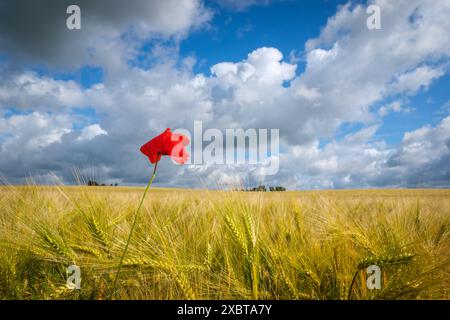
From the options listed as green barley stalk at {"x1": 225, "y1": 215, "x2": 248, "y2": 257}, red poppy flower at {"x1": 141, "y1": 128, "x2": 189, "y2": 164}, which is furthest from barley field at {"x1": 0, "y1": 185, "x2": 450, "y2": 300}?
Result: red poppy flower at {"x1": 141, "y1": 128, "x2": 189, "y2": 164}

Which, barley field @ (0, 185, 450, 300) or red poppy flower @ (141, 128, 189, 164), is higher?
red poppy flower @ (141, 128, 189, 164)

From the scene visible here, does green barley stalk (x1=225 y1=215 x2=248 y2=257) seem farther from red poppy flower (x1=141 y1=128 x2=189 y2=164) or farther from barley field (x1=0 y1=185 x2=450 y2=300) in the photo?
red poppy flower (x1=141 y1=128 x2=189 y2=164)

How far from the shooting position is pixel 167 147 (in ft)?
4.84

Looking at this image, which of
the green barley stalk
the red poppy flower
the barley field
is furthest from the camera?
the green barley stalk

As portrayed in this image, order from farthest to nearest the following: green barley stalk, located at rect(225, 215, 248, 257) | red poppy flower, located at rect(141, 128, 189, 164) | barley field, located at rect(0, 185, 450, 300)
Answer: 1. green barley stalk, located at rect(225, 215, 248, 257)
2. barley field, located at rect(0, 185, 450, 300)
3. red poppy flower, located at rect(141, 128, 189, 164)

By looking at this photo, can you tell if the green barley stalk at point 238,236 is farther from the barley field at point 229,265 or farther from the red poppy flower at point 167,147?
the red poppy flower at point 167,147

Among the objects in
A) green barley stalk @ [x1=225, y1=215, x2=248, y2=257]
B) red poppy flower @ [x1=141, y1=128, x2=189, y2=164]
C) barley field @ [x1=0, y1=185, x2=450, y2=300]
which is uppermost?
red poppy flower @ [x1=141, y1=128, x2=189, y2=164]

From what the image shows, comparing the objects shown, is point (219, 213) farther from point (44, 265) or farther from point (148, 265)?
point (44, 265)

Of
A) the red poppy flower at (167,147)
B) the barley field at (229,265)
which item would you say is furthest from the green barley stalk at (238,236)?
the red poppy flower at (167,147)

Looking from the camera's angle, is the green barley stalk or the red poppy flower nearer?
the red poppy flower

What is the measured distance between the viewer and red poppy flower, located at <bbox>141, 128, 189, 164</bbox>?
146cm

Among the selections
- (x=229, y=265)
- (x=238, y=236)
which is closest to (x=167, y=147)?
(x=238, y=236)

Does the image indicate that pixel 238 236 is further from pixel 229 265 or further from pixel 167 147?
pixel 167 147
